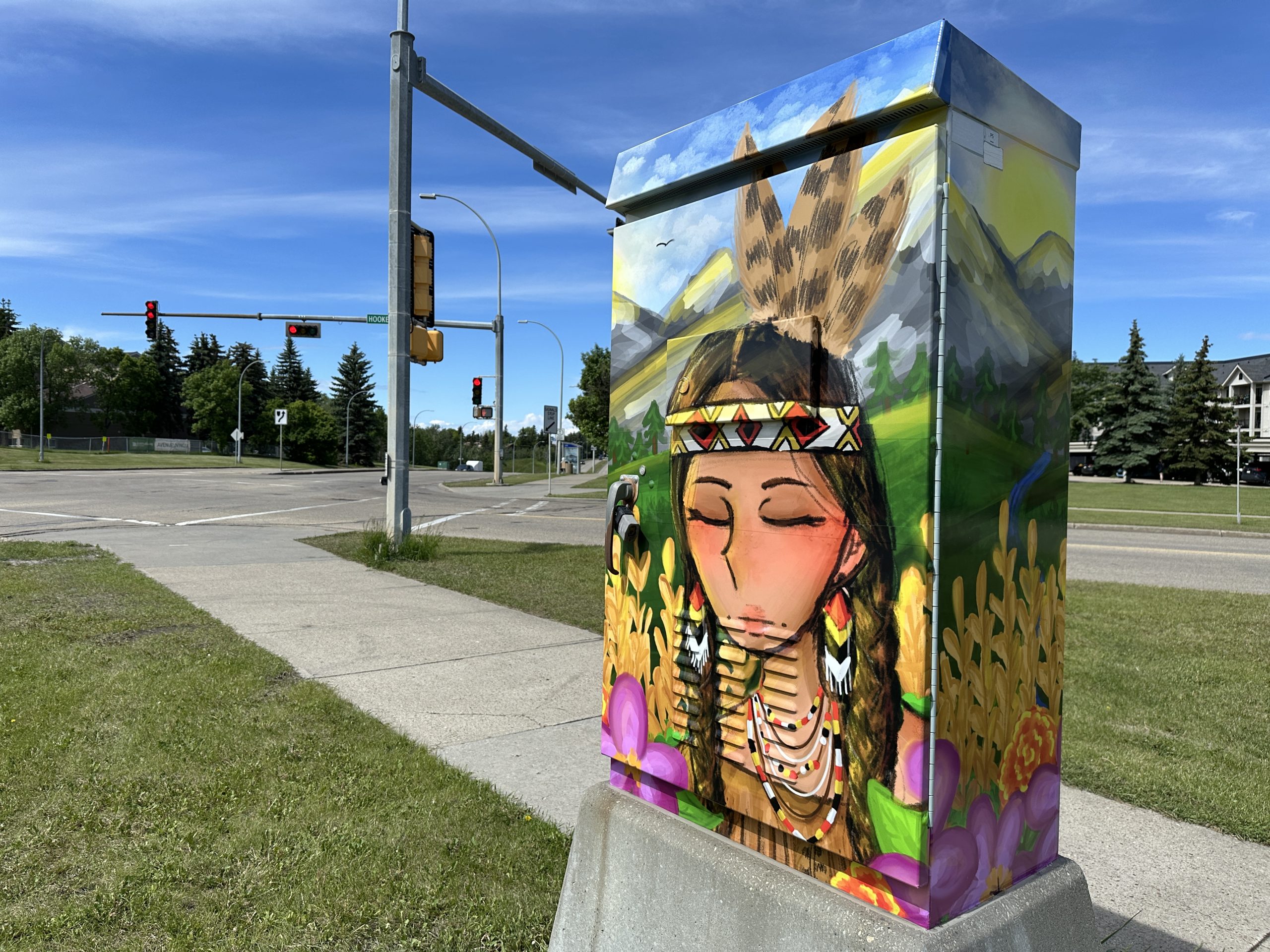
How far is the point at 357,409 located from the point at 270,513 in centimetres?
7882

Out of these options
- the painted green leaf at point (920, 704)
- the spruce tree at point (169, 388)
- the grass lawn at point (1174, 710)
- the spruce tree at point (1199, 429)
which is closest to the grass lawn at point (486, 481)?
the grass lawn at point (1174, 710)

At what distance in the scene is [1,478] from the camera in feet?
97.6

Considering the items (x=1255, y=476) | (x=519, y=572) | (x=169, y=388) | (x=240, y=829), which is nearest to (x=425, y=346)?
(x=519, y=572)

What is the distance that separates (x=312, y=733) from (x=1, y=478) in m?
32.3

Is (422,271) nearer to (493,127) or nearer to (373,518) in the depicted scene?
(493,127)

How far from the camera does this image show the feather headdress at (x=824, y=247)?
1.55 m

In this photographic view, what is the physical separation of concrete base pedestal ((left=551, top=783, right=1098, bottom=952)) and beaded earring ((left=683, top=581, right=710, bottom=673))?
39 centimetres

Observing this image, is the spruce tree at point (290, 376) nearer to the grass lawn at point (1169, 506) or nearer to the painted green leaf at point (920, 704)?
the grass lawn at point (1169, 506)

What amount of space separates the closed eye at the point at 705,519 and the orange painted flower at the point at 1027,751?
0.69m

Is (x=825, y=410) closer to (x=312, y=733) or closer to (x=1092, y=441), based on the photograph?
(x=312, y=733)

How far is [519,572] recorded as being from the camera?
1024 centimetres

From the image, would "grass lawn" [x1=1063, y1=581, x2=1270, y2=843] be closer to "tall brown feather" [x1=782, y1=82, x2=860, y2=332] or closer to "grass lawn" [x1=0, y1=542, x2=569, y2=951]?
"grass lawn" [x1=0, y1=542, x2=569, y2=951]

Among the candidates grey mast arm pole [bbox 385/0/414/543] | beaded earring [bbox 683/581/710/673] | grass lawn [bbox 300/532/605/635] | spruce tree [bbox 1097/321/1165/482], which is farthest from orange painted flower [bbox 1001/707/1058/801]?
spruce tree [bbox 1097/321/1165/482]

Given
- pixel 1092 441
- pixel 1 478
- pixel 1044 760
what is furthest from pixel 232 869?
pixel 1092 441
